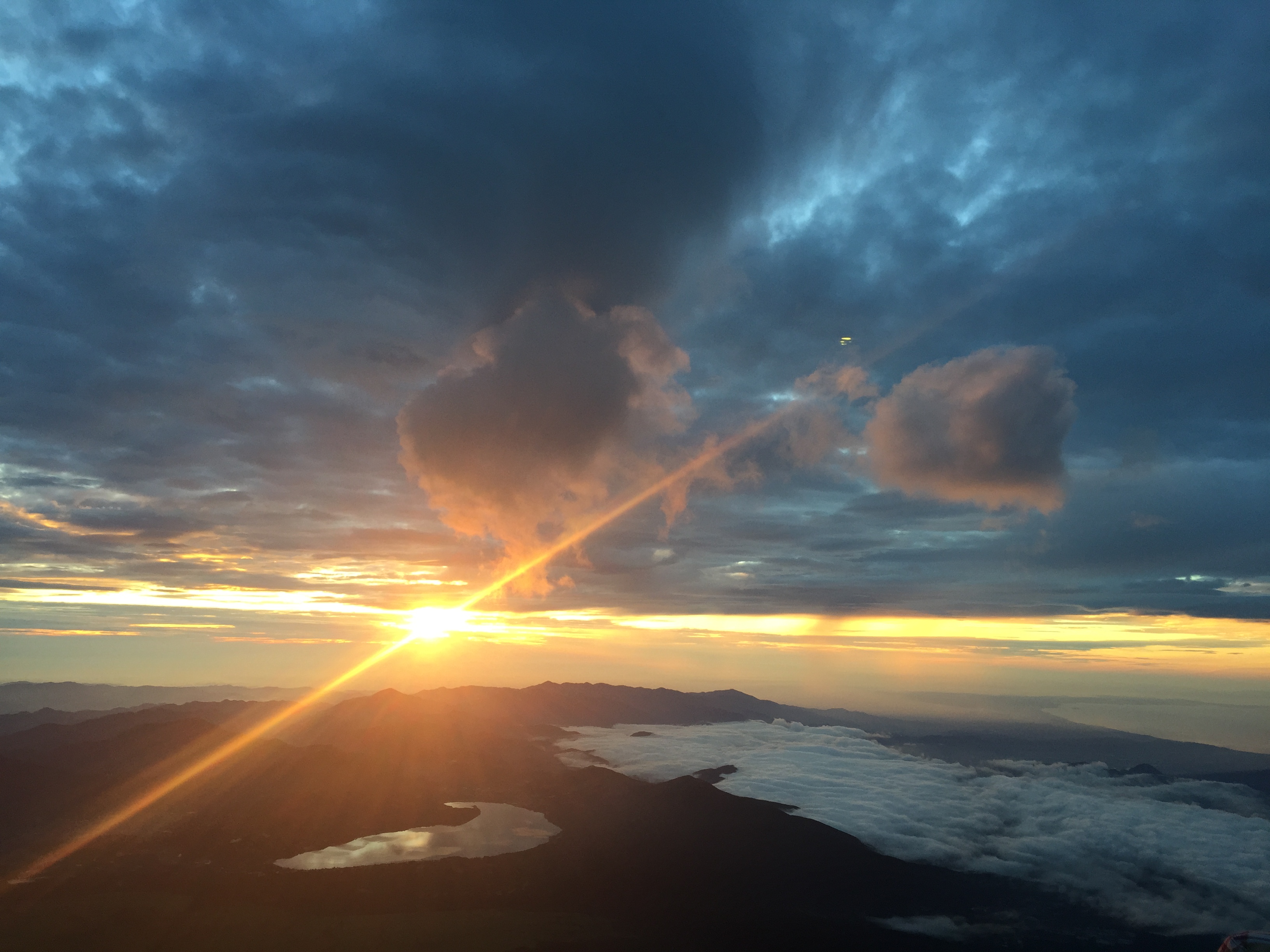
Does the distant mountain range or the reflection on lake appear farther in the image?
the reflection on lake

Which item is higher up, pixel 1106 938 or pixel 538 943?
pixel 538 943

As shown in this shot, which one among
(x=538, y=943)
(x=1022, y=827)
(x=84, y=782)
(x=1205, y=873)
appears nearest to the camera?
(x=538, y=943)

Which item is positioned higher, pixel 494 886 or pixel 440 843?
pixel 494 886

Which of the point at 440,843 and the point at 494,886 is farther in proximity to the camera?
the point at 440,843

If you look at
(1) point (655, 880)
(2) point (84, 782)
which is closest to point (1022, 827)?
(1) point (655, 880)

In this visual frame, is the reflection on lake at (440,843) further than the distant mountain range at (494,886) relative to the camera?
Yes

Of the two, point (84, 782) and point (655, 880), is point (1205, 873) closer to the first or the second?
point (655, 880)

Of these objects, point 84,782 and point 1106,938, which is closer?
point 1106,938

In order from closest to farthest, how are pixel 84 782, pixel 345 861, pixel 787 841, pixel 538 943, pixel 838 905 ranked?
pixel 538 943, pixel 838 905, pixel 345 861, pixel 787 841, pixel 84 782
